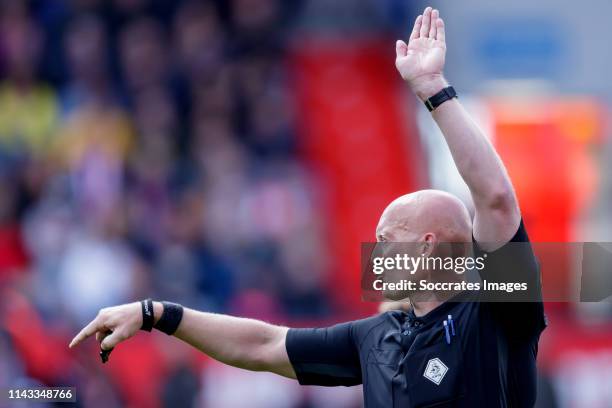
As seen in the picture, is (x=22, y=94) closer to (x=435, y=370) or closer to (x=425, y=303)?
(x=425, y=303)

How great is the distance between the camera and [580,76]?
15.2 m

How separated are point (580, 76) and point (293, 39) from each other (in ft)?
10.9

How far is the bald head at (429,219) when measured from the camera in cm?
511

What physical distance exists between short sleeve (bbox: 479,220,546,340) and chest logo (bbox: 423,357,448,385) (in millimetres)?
271

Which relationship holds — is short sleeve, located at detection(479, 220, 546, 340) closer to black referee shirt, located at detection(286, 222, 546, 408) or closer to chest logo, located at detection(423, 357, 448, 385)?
black referee shirt, located at detection(286, 222, 546, 408)

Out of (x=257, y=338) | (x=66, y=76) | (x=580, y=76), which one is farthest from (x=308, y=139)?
(x=257, y=338)

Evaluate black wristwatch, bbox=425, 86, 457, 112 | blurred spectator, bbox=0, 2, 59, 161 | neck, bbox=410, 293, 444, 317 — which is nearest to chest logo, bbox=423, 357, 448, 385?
neck, bbox=410, 293, 444, 317

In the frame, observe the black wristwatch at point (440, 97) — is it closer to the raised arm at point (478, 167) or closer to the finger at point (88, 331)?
the raised arm at point (478, 167)

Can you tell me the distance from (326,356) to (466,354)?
2.37 ft

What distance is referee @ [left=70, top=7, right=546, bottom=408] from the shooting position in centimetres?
476

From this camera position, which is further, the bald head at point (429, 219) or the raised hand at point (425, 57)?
the bald head at point (429, 219)

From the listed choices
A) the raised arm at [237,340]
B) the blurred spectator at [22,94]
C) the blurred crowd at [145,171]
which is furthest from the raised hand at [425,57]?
the blurred spectator at [22,94]

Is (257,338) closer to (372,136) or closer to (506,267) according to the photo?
(506,267)

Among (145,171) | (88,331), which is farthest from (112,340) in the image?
(145,171)
